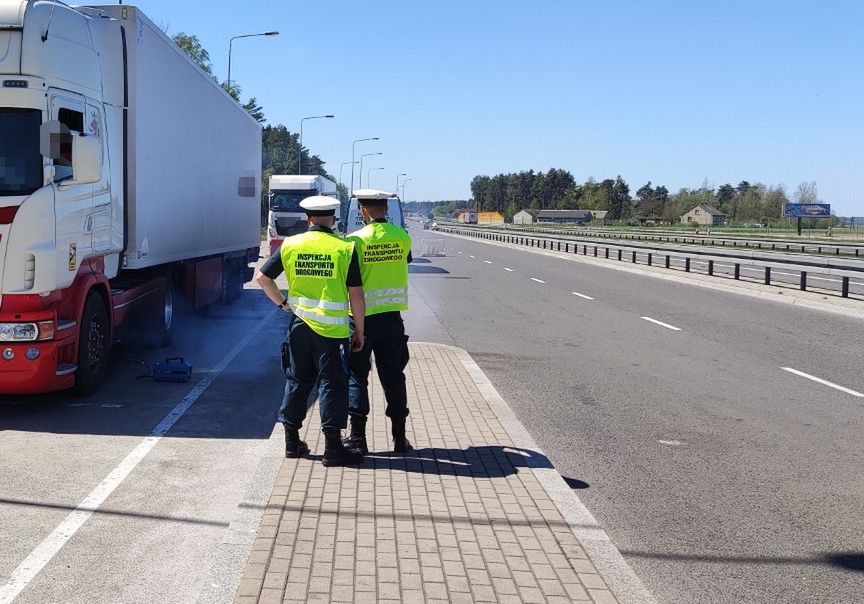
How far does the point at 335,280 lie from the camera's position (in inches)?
271

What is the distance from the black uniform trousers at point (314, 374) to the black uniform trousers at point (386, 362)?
232 mm

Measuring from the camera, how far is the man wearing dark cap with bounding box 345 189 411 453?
284 inches

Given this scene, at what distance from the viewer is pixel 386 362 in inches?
288

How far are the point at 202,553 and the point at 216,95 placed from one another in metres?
12.1

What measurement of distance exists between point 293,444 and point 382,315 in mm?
1156

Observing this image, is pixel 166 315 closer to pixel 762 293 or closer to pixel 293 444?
pixel 293 444

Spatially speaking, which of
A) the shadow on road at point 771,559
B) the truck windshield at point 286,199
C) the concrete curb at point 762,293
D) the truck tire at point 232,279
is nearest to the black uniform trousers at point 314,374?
the shadow on road at point 771,559

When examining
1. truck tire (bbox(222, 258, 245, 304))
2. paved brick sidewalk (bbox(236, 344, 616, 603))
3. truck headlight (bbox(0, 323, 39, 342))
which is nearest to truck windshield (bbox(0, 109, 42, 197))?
truck headlight (bbox(0, 323, 39, 342))

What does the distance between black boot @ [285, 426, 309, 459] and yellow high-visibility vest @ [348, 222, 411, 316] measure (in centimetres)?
105

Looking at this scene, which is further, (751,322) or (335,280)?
(751,322)

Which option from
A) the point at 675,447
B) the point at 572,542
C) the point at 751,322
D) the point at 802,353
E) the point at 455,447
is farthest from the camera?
the point at 751,322

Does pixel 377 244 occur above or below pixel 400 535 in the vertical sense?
above

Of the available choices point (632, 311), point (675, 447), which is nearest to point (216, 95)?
point (632, 311)

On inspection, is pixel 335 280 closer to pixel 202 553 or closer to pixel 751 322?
pixel 202 553
